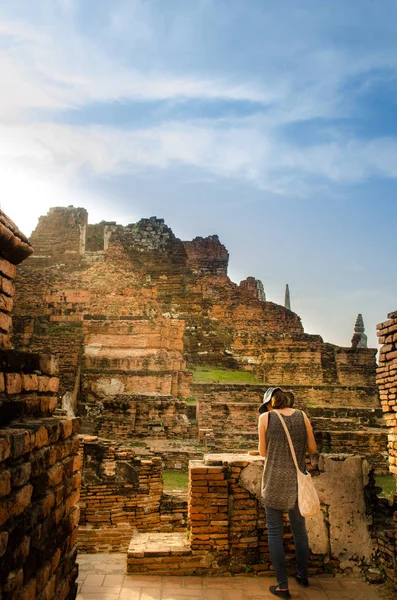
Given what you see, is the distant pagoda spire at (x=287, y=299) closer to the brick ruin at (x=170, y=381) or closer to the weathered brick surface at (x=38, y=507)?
the brick ruin at (x=170, y=381)

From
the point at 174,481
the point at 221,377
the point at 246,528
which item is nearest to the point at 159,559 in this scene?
the point at 246,528

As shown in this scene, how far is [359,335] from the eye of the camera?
26.0 metres

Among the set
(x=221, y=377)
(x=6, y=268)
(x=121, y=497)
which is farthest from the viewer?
(x=221, y=377)

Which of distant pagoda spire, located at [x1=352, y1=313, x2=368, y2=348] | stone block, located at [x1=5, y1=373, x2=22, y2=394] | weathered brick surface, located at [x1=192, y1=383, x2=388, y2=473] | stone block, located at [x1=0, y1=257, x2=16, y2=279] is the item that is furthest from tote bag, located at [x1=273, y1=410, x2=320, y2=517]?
distant pagoda spire, located at [x1=352, y1=313, x2=368, y2=348]

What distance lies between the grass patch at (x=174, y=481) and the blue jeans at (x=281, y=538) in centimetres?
381

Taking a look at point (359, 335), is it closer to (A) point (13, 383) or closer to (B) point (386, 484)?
A: (B) point (386, 484)

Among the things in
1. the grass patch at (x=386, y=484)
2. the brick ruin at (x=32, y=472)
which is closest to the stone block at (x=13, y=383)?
the brick ruin at (x=32, y=472)

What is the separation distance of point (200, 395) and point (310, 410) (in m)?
2.61

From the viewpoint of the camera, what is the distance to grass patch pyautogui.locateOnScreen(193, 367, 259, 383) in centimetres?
1421

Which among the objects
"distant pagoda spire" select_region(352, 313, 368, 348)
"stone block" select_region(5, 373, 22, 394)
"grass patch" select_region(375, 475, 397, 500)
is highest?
"distant pagoda spire" select_region(352, 313, 368, 348)

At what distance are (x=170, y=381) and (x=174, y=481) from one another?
478 centimetres

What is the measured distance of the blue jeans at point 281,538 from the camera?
3301 millimetres

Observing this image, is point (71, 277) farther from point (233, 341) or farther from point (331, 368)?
point (331, 368)

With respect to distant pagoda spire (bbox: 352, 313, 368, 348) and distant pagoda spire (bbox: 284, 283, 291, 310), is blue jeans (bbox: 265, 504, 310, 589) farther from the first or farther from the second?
distant pagoda spire (bbox: 284, 283, 291, 310)
